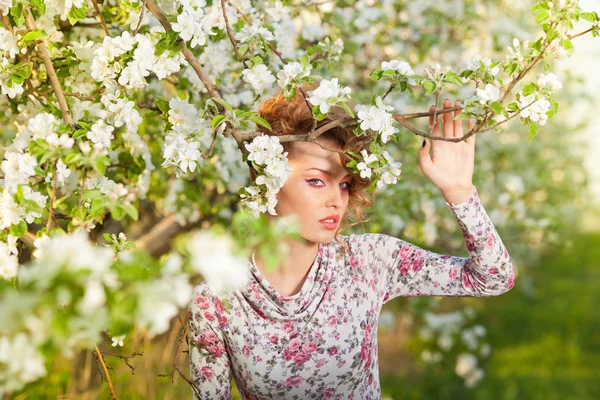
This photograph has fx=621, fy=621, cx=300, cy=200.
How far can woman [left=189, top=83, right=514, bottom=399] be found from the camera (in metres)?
1.92

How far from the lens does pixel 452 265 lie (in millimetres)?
2061

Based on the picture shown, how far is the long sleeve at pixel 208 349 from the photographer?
2.07 m

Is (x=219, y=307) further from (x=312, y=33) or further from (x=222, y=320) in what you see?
(x=312, y=33)

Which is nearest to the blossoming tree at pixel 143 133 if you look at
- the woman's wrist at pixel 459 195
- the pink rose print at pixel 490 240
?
the woman's wrist at pixel 459 195

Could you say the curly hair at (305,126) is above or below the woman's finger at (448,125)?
above

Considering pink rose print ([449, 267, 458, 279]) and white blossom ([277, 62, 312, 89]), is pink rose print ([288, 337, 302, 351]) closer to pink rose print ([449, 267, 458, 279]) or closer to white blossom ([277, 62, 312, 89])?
pink rose print ([449, 267, 458, 279])

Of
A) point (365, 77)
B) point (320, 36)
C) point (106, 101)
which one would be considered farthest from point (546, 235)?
point (106, 101)

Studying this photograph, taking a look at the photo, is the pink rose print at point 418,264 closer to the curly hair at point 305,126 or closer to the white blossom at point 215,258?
the curly hair at point 305,126

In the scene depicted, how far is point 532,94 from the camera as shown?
1622 mm

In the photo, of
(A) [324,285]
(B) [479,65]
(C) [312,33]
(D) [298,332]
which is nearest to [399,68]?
(B) [479,65]

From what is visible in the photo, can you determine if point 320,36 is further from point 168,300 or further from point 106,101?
point 168,300

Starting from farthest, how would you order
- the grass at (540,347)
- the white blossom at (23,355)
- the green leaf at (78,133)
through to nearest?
1. the grass at (540,347)
2. the green leaf at (78,133)
3. the white blossom at (23,355)

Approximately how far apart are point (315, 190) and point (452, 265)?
53 cm

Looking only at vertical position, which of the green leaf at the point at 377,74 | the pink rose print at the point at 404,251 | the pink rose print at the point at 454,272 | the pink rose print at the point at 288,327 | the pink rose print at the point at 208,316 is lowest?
the pink rose print at the point at 288,327
